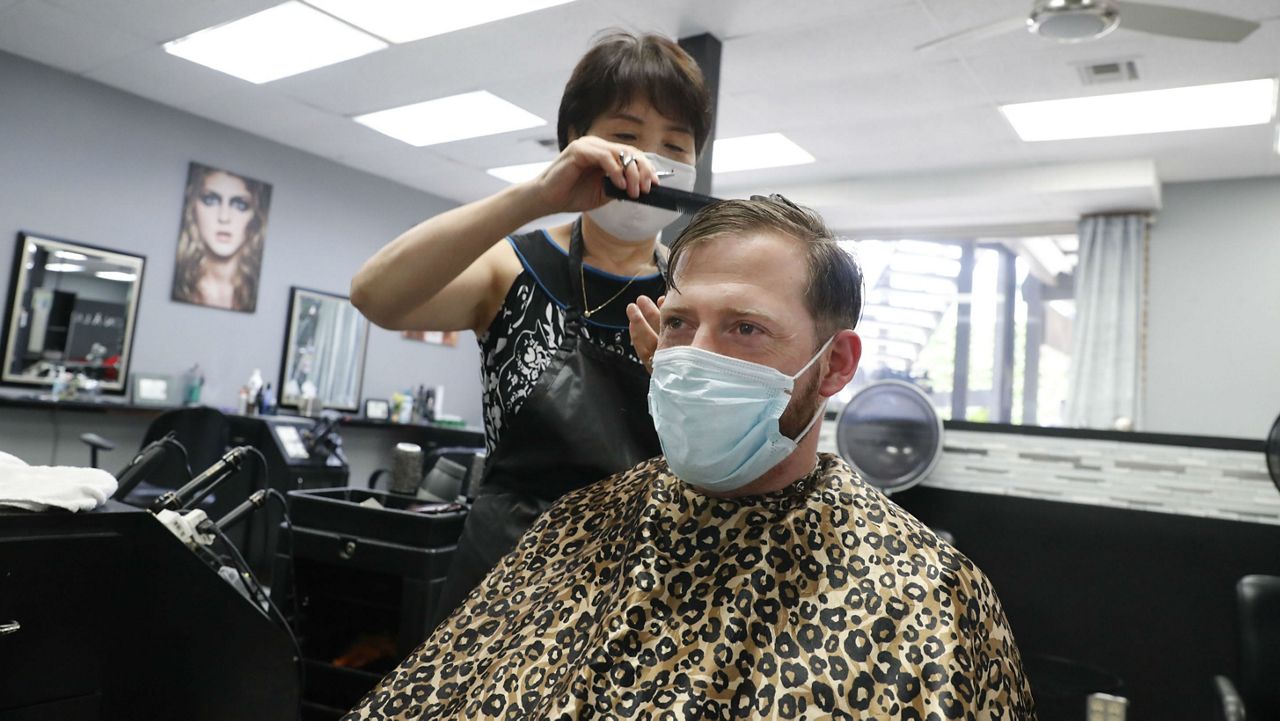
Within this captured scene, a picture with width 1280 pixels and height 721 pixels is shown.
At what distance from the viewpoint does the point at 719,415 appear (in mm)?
1048

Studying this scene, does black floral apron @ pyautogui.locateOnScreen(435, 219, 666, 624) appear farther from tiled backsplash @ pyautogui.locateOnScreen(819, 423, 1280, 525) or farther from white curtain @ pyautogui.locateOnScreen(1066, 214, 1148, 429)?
white curtain @ pyautogui.locateOnScreen(1066, 214, 1148, 429)

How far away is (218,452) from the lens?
4.76 m

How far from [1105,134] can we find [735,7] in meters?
2.76

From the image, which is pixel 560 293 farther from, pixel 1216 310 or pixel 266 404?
pixel 1216 310

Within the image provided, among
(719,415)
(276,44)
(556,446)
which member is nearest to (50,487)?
(556,446)

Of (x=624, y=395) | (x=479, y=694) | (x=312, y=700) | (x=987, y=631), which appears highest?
(x=624, y=395)

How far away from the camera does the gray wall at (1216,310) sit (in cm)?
574

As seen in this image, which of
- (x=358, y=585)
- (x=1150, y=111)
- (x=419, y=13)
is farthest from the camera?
(x=1150, y=111)

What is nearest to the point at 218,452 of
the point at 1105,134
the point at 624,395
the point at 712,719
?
the point at 624,395

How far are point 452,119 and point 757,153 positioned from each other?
2.16 m

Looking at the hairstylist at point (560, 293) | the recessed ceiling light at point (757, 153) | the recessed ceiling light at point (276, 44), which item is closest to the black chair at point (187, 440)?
the recessed ceiling light at point (276, 44)

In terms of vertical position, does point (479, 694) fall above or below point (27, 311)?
below

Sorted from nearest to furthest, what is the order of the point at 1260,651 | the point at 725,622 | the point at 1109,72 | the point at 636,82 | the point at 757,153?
the point at 725,622, the point at 636,82, the point at 1260,651, the point at 1109,72, the point at 757,153

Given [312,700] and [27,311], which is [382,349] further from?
[312,700]
